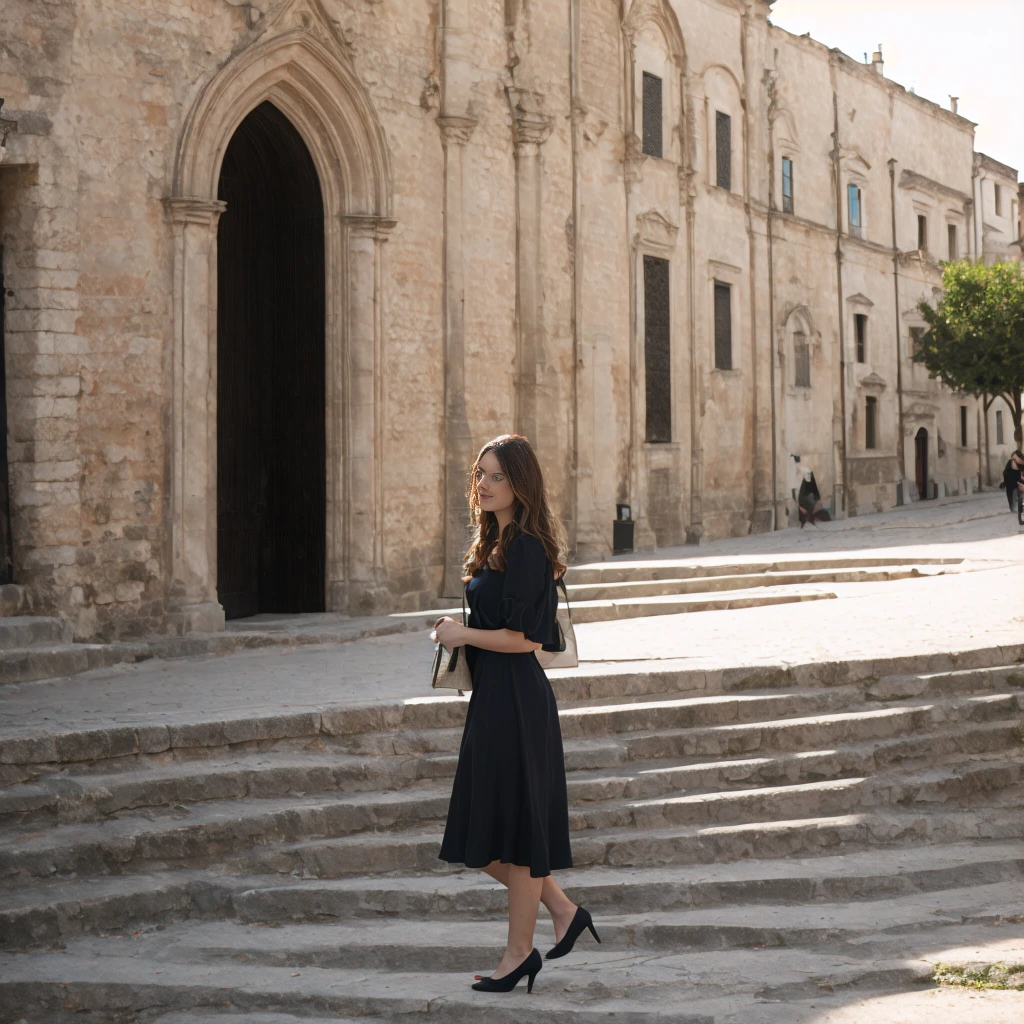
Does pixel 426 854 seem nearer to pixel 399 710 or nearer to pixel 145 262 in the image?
pixel 399 710

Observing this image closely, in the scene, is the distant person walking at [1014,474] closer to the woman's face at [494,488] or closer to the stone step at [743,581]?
the stone step at [743,581]

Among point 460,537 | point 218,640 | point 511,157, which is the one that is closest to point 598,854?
point 218,640

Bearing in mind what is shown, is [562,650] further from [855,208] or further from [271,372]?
[855,208]

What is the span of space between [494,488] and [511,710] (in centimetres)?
78

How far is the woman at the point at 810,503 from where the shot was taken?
85.4 ft

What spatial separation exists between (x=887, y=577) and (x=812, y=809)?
8588 mm

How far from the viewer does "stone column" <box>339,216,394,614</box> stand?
1353cm

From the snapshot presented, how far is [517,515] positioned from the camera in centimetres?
496

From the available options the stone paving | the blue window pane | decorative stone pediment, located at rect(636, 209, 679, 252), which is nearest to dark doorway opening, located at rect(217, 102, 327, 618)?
the stone paving

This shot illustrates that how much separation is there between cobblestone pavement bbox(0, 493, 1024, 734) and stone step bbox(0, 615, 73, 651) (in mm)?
494

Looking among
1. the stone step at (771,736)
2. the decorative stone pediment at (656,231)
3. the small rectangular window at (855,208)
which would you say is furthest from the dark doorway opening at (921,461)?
the stone step at (771,736)

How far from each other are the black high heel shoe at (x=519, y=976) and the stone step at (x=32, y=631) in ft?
20.3

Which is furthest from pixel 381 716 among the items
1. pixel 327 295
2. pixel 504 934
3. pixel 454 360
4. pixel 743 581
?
pixel 743 581

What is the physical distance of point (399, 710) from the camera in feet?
25.3
